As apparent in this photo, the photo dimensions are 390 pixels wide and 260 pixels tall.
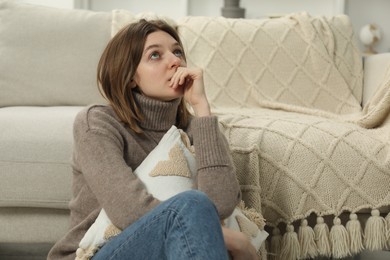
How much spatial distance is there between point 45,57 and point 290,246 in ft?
3.90

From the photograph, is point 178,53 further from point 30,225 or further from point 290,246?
point 30,225

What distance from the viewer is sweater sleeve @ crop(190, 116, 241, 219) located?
115cm

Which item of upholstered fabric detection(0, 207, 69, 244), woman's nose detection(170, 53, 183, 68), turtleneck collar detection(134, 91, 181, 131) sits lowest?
upholstered fabric detection(0, 207, 69, 244)

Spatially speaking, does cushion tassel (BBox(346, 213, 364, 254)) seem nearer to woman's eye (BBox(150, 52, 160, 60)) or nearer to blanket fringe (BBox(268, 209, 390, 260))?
blanket fringe (BBox(268, 209, 390, 260))

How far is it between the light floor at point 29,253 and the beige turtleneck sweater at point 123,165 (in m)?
0.76

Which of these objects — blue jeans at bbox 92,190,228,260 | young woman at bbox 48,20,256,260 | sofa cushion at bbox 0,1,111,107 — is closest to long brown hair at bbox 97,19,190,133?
Answer: young woman at bbox 48,20,256,260

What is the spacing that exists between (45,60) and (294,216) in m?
1.15

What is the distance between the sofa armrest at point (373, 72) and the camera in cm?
225

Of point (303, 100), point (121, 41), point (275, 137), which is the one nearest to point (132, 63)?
point (121, 41)

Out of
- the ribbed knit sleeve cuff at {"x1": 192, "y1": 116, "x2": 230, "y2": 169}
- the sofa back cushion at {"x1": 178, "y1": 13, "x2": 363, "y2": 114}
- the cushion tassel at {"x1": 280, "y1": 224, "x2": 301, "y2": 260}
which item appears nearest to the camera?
the ribbed knit sleeve cuff at {"x1": 192, "y1": 116, "x2": 230, "y2": 169}

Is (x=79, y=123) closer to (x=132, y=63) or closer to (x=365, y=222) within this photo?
(x=132, y=63)

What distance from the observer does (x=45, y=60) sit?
6.93ft

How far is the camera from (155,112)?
4.17 ft

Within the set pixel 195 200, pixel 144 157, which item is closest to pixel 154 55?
pixel 144 157
